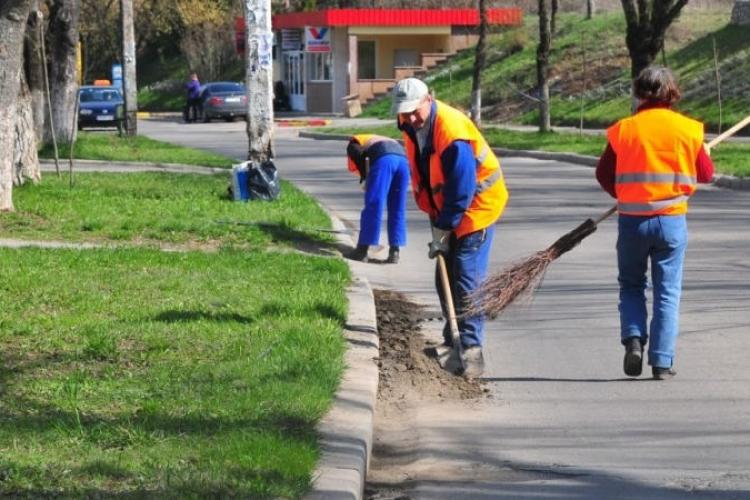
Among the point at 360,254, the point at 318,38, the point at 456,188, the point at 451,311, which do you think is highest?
the point at 318,38

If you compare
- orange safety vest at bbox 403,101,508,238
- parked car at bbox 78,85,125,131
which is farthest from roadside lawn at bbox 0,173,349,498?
parked car at bbox 78,85,125,131

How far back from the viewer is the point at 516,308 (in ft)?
35.9

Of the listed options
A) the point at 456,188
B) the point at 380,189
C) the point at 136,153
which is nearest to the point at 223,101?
the point at 136,153

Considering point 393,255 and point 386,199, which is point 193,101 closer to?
point 386,199

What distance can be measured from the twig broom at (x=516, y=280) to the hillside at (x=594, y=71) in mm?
23281

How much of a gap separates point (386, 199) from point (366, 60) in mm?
43110

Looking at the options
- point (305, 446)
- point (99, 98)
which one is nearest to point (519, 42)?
point (99, 98)

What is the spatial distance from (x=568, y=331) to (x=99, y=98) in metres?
41.9

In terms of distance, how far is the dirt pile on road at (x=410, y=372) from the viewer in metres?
8.46

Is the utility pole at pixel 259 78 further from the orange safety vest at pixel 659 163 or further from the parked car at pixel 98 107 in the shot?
the parked car at pixel 98 107

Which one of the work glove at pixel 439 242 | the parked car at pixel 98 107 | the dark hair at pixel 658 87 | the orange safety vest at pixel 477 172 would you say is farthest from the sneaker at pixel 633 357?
the parked car at pixel 98 107

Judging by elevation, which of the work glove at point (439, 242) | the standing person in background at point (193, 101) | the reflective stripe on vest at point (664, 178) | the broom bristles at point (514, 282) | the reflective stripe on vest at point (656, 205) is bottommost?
the standing person in background at point (193, 101)

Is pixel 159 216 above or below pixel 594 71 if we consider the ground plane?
below

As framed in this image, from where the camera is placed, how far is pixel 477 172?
8.75 metres
